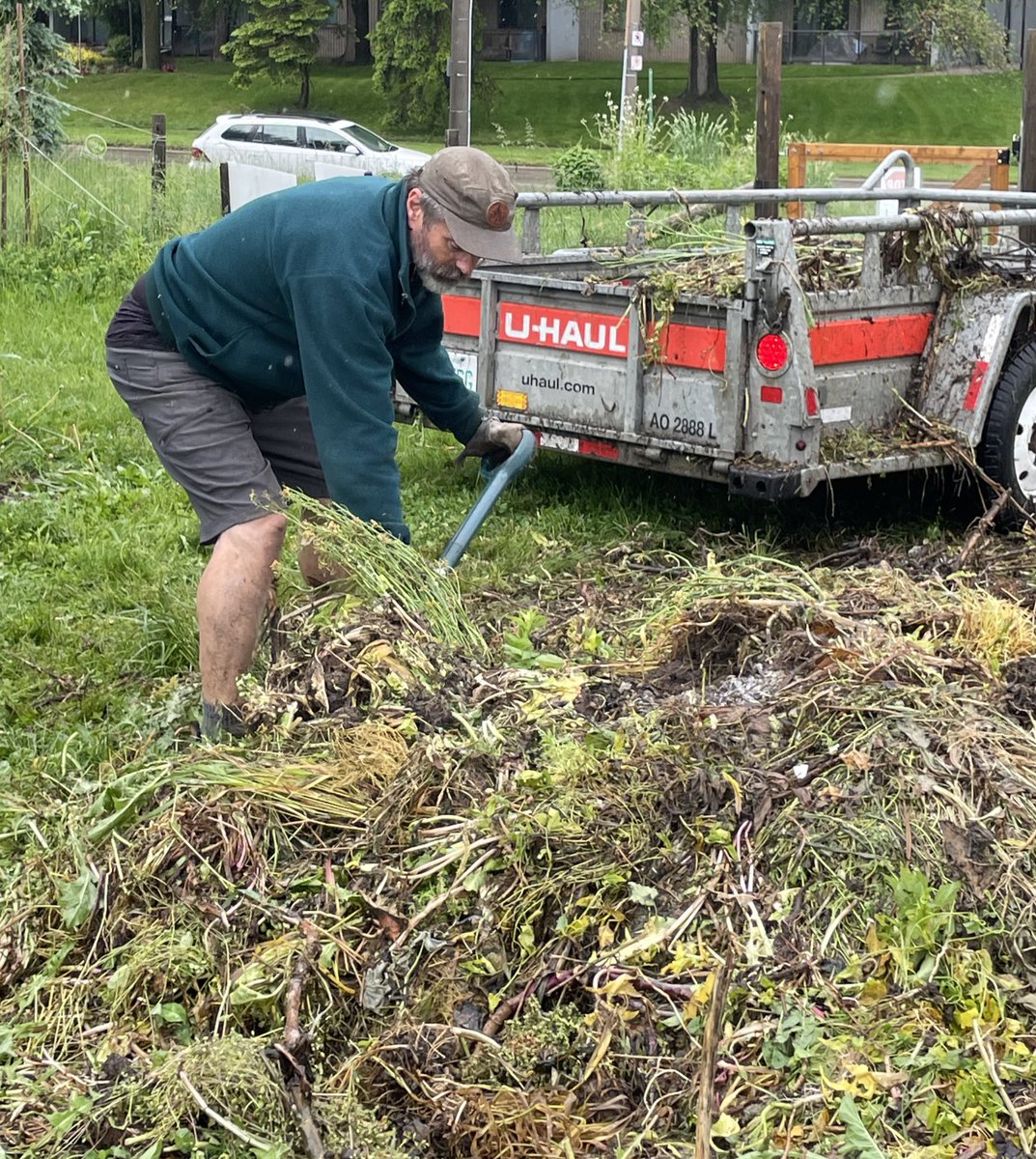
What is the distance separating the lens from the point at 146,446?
27.2 ft

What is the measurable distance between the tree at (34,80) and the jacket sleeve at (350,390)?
10176 millimetres

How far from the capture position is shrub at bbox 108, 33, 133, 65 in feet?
172

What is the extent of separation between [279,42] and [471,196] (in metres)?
42.8

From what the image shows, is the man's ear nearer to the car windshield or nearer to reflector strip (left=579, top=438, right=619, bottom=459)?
reflector strip (left=579, top=438, right=619, bottom=459)

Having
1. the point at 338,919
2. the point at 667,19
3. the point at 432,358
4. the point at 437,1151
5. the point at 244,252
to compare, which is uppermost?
the point at 667,19

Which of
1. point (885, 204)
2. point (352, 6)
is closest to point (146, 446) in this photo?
point (885, 204)

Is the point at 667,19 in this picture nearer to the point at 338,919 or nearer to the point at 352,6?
the point at 352,6

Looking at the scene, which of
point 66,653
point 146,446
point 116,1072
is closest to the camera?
point 116,1072

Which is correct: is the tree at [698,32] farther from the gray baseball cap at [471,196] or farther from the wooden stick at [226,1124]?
the wooden stick at [226,1124]

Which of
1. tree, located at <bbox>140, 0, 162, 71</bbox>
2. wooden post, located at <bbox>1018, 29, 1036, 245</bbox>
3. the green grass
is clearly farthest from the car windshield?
tree, located at <bbox>140, 0, 162, 71</bbox>

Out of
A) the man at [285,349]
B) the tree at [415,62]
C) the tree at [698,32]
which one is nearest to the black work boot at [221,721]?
the man at [285,349]

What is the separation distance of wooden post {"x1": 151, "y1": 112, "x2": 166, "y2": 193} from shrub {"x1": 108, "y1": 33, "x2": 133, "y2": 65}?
39352mm

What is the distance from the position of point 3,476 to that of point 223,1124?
18.4 feet

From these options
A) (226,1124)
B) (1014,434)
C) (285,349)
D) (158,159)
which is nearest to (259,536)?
(285,349)
